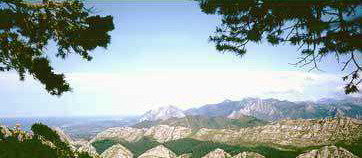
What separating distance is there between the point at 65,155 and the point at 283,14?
29.9 ft

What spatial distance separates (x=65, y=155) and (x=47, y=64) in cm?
389

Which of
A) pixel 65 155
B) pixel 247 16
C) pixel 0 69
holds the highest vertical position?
pixel 247 16

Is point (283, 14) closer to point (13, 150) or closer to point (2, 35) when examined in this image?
point (13, 150)

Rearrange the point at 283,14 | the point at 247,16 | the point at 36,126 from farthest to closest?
the point at 36,126
the point at 247,16
the point at 283,14

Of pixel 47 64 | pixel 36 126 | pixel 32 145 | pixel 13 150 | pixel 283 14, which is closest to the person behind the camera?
pixel 13 150

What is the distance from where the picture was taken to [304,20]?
42.2ft

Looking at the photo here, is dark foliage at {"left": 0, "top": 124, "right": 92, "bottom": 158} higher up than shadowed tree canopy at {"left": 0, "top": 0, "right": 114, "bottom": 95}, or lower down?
lower down

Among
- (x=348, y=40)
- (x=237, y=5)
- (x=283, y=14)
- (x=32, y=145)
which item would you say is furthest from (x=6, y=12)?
(x=348, y=40)

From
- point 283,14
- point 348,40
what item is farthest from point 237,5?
point 348,40

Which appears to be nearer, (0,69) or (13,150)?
(13,150)

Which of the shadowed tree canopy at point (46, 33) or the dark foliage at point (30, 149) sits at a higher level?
the shadowed tree canopy at point (46, 33)

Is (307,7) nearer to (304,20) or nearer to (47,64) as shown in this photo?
(304,20)

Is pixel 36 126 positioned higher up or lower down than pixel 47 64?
lower down

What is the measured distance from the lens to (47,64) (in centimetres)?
1346
